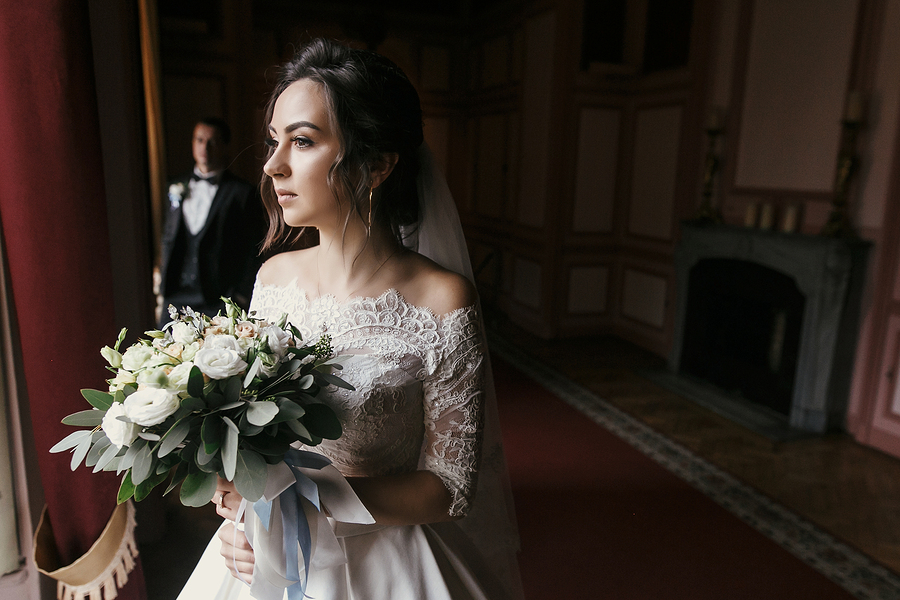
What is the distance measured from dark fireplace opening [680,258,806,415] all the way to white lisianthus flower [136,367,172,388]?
4.49 meters

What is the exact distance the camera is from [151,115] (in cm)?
317

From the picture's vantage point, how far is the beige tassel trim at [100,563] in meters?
1.49

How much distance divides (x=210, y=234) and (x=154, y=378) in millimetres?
2583

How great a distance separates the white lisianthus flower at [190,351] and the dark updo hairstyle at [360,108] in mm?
425

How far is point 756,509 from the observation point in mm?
3129

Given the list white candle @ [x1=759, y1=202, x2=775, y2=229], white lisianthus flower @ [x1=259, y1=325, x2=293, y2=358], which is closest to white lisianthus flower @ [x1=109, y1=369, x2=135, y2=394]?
white lisianthus flower @ [x1=259, y1=325, x2=293, y2=358]

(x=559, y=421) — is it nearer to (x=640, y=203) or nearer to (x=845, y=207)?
(x=845, y=207)

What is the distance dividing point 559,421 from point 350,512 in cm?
333

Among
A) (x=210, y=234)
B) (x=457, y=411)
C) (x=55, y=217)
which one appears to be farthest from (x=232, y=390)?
(x=210, y=234)

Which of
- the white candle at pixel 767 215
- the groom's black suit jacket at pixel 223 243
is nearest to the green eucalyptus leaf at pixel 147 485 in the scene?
the groom's black suit jacket at pixel 223 243

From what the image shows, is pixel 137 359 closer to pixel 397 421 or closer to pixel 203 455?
pixel 203 455

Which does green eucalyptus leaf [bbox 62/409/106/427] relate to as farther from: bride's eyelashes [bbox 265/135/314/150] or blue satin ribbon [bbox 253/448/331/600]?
bride's eyelashes [bbox 265/135/314/150]

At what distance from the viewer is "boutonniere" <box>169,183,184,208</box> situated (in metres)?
3.35

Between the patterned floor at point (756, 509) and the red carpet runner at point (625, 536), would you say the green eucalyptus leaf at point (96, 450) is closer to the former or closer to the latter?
the red carpet runner at point (625, 536)
